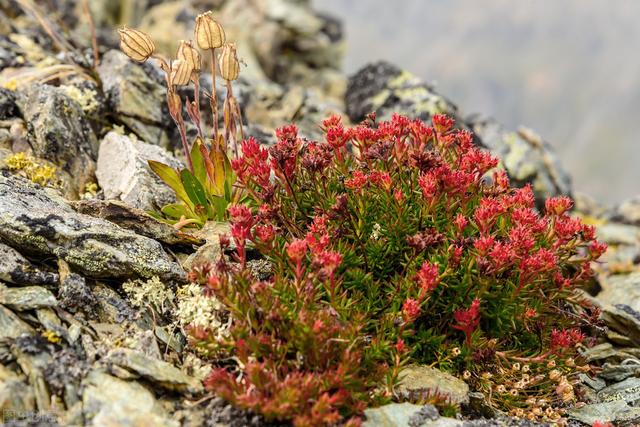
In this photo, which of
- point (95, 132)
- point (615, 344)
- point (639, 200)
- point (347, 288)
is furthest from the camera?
point (639, 200)

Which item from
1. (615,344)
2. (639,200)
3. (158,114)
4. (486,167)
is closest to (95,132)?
(158,114)

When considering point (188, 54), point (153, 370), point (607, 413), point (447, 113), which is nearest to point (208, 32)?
point (188, 54)

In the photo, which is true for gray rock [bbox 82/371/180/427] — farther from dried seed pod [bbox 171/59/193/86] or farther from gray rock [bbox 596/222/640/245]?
gray rock [bbox 596/222/640/245]

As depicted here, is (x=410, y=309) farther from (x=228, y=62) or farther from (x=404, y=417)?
(x=228, y=62)

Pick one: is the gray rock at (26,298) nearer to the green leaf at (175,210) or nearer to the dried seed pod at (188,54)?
the green leaf at (175,210)

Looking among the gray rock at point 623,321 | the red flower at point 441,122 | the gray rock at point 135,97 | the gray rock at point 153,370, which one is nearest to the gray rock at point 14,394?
the gray rock at point 153,370

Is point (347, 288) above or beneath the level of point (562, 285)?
beneath

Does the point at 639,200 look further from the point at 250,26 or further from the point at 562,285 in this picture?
the point at 250,26
